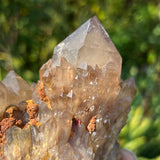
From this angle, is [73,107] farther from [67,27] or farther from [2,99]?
[67,27]

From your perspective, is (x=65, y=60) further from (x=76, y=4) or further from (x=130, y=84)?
(x=76, y=4)

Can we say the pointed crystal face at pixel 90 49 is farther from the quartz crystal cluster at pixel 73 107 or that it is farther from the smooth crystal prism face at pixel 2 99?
the smooth crystal prism face at pixel 2 99

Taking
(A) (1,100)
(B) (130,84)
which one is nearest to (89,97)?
(B) (130,84)

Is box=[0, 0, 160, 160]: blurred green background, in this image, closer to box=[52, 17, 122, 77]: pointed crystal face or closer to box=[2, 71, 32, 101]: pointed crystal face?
box=[2, 71, 32, 101]: pointed crystal face

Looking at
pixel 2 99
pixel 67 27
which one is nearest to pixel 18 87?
pixel 2 99

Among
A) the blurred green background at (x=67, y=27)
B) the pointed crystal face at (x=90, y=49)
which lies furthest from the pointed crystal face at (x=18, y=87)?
the blurred green background at (x=67, y=27)

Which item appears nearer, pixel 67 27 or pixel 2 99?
pixel 2 99

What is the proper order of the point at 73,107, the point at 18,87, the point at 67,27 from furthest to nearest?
the point at 67,27, the point at 18,87, the point at 73,107
